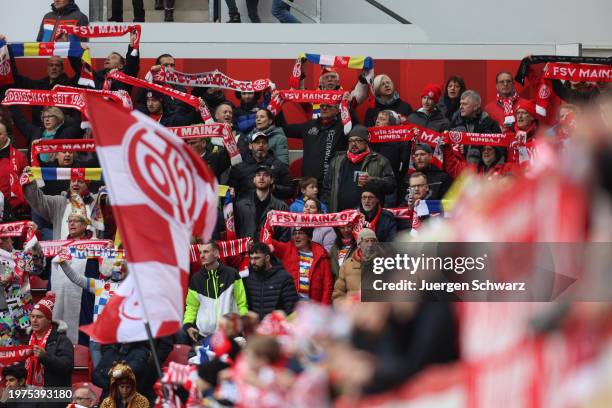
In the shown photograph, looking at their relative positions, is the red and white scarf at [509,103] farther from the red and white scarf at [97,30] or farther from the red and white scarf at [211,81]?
the red and white scarf at [97,30]

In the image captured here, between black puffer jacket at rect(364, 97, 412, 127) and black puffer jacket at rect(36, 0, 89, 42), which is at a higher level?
black puffer jacket at rect(36, 0, 89, 42)

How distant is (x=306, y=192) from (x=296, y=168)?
2598 mm

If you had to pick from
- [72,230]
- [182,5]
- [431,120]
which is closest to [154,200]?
[72,230]

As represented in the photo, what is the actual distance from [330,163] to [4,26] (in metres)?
6.10

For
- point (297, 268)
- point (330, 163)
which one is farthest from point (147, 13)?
point (297, 268)

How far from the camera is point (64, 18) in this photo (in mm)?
16422

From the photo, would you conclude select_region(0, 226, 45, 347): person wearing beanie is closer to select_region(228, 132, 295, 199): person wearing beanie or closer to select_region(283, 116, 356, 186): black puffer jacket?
select_region(228, 132, 295, 199): person wearing beanie

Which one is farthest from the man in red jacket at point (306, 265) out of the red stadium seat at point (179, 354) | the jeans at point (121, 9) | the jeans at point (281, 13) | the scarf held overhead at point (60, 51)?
the jeans at point (121, 9)

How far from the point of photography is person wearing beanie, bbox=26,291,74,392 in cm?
1189

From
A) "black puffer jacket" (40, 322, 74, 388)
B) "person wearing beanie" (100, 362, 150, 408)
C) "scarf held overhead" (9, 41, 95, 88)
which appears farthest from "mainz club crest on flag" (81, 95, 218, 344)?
"scarf held overhead" (9, 41, 95, 88)

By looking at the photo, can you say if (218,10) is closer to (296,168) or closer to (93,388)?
(296,168)

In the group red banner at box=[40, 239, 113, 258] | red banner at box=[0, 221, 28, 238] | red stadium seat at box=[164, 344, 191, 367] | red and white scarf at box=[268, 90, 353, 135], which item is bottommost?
red stadium seat at box=[164, 344, 191, 367]

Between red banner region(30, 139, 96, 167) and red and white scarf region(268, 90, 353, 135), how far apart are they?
1.99m

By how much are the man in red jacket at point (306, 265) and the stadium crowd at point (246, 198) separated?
0.04 ft
